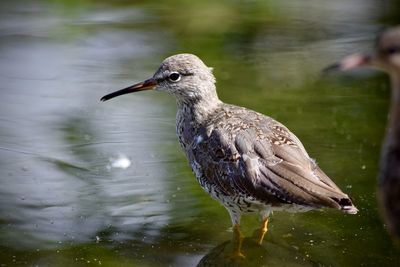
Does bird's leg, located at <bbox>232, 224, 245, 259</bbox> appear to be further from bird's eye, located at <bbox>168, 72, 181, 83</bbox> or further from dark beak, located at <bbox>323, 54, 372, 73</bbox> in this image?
dark beak, located at <bbox>323, 54, 372, 73</bbox>

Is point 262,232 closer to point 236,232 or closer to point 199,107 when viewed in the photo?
point 236,232

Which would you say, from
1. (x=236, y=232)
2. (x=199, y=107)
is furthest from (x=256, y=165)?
(x=199, y=107)

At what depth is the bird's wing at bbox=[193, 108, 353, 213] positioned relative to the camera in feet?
20.4

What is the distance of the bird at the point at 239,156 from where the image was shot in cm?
628

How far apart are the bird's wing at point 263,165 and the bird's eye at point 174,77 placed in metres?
0.57

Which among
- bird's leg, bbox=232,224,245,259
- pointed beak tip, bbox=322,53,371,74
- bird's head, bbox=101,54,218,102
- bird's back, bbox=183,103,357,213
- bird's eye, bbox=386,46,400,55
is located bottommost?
bird's leg, bbox=232,224,245,259

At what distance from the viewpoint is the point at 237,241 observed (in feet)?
22.2

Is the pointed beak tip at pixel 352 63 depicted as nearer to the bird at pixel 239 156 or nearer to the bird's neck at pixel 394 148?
the bird's neck at pixel 394 148

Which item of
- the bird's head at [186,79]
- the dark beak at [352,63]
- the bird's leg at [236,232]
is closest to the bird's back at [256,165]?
the bird's leg at [236,232]

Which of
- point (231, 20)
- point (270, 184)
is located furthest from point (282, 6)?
point (270, 184)

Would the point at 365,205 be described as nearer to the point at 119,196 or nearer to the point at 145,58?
the point at 119,196

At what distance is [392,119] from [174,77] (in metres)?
2.75

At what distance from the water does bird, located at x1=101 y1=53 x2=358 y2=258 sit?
422 mm

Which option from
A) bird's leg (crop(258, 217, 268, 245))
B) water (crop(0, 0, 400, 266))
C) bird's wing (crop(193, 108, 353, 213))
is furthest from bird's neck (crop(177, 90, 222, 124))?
bird's leg (crop(258, 217, 268, 245))
